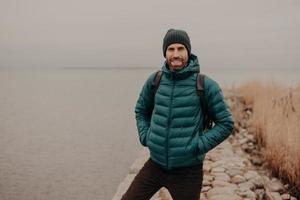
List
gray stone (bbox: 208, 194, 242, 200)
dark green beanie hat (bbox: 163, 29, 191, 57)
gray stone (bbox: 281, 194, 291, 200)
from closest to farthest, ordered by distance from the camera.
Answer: dark green beanie hat (bbox: 163, 29, 191, 57), gray stone (bbox: 208, 194, 242, 200), gray stone (bbox: 281, 194, 291, 200)

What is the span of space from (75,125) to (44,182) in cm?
939

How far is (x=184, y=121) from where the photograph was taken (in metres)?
2.85

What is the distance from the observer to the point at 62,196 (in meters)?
7.82

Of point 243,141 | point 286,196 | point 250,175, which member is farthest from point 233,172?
point 243,141

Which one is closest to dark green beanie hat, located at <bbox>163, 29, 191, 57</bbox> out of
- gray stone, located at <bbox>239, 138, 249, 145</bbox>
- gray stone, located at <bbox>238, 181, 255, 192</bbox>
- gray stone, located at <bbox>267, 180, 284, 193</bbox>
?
gray stone, located at <bbox>238, 181, 255, 192</bbox>

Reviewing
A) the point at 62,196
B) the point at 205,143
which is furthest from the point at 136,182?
the point at 62,196

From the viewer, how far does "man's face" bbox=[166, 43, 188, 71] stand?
9.67 feet

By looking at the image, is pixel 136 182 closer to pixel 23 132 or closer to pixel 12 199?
pixel 12 199

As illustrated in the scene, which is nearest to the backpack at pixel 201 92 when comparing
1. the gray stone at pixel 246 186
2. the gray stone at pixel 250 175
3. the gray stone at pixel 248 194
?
the gray stone at pixel 248 194

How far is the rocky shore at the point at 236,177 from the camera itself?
4754 millimetres

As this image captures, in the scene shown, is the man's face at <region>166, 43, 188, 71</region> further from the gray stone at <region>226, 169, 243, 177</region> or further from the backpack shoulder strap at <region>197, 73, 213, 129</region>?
the gray stone at <region>226, 169, 243, 177</region>

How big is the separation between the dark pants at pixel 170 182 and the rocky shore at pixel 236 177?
1.72 metres

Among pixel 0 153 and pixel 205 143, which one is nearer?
pixel 205 143

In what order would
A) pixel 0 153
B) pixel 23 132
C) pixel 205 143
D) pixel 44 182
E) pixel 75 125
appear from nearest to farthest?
1. pixel 205 143
2. pixel 44 182
3. pixel 0 153
4. pixel 23 132
5. pixel 75 125
